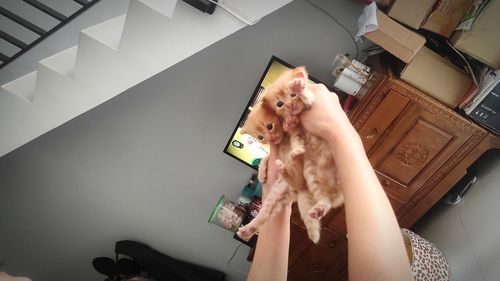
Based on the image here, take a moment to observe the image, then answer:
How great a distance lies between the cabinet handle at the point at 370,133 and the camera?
5.24ft

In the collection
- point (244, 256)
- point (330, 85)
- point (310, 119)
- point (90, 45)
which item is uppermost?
point (310, 119)

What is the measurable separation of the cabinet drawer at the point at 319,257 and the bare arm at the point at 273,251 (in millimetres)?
1208

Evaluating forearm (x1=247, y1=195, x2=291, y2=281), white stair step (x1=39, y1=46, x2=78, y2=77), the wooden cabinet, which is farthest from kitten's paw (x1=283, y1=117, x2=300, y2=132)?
white stair step (x1=39, y1=46, x2=78, y2=77)

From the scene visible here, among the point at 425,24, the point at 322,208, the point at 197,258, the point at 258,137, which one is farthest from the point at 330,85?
the point at 197,258

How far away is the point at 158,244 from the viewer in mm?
2688

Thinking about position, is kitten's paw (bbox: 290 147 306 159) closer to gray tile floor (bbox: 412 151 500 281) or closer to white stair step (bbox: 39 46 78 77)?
gray tile floor (bbox: 412 151 500 281)

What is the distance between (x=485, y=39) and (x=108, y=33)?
1.86 m

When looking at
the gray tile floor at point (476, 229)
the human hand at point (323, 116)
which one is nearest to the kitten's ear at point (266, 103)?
the human hand at point (323, 116)

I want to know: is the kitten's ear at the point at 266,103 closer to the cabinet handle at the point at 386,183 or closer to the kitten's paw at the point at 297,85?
the kitten's paw at the point at 297,85

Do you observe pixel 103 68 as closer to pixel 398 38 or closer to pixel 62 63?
pixel 62 63

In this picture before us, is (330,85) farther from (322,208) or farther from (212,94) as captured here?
(322,208)

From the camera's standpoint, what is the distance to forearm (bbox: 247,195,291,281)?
72cm

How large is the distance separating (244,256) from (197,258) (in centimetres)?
43

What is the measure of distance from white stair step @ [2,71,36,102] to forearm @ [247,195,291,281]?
164 cm
